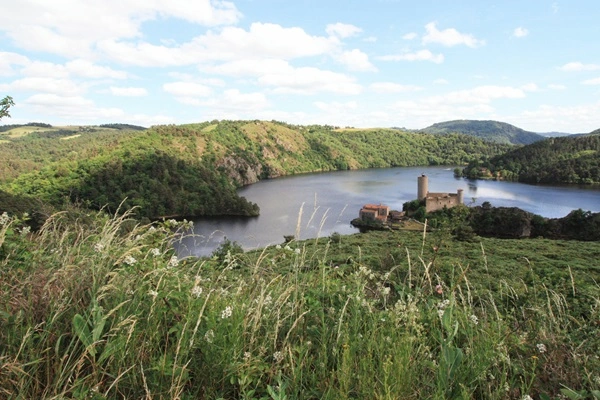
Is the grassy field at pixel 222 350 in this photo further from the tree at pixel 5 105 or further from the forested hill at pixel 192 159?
the forested hill at pixel 192 159

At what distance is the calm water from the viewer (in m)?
46.5

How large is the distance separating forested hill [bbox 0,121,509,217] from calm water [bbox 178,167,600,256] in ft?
24.4

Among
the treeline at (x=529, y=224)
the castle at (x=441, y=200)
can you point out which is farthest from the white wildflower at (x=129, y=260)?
the castle at (x=441, y=200)

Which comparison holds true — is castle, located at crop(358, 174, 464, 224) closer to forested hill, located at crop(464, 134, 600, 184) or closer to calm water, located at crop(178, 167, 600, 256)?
calm water, located at crop(178, 167, 600, 256)

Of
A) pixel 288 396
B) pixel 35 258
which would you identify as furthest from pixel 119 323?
pixel 35 258

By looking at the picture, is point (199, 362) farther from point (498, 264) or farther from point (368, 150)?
point (368, 150)

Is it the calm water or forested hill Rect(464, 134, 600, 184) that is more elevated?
forested hill Rect(464, 134, 600, 184)

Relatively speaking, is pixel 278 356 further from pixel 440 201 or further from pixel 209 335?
pixel 440 201

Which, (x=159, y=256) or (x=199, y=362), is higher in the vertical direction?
(x=159, y=256)

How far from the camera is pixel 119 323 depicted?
166cm

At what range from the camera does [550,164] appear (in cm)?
9525

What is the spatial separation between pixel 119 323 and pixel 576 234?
4868 centimetres

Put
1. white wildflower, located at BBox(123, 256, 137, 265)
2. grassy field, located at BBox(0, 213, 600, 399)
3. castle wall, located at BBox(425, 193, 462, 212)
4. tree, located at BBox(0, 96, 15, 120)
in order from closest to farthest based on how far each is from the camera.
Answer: grassy field, located at BBox(0, 213, 600, 399)
white wildflower, located at BBox(123, 256, 137, 265)
tree, located at BBox(0, 96, 15, 120)
castle wall, located at BBox(425, 193, 462, 212)

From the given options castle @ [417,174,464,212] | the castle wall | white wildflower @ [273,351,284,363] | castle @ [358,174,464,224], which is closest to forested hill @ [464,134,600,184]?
castle @ [417,174,464,212]
